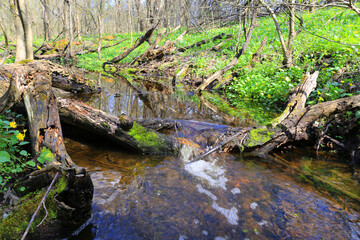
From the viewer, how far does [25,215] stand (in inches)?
69.1

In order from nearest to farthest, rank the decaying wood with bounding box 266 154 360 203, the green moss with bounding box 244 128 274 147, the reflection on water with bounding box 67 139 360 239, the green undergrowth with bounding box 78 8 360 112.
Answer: the reflection on water with bounding box 67 139 360 239 → the decaying wood with bounding box 266 154 360 203 → the green moss with bounding box 244 128 274 147 → the green undergrowth with bounding box 78 8 360 112

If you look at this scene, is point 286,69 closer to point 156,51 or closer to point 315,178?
point 315,178

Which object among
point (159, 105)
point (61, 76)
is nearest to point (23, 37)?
point (61, 76)

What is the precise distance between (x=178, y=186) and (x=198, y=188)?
287 millimetres

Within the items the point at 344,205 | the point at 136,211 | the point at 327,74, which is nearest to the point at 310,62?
Answer: the point at 327,74

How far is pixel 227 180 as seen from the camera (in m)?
3.12

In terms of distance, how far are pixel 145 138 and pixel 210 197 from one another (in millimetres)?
1581

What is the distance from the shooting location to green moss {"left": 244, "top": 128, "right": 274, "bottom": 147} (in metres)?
3.79

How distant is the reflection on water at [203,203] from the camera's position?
219 cm

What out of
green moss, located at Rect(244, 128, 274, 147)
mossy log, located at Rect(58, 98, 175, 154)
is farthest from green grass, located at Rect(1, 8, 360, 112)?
mossy log, located at Rect(58, 98, 175, 154)

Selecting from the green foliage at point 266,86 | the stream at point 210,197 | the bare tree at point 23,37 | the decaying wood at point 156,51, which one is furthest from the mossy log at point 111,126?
the decaying wood at point 156,51

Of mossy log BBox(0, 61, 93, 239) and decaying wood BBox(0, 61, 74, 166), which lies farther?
decaying wood BBox(0, 61, 74, 166)

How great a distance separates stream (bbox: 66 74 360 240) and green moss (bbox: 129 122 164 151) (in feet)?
0.76

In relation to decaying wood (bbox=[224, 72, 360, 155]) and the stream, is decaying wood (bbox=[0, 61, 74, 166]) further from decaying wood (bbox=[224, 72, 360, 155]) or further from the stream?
decaying wood (bbox=[224, 72, 360, 155])
